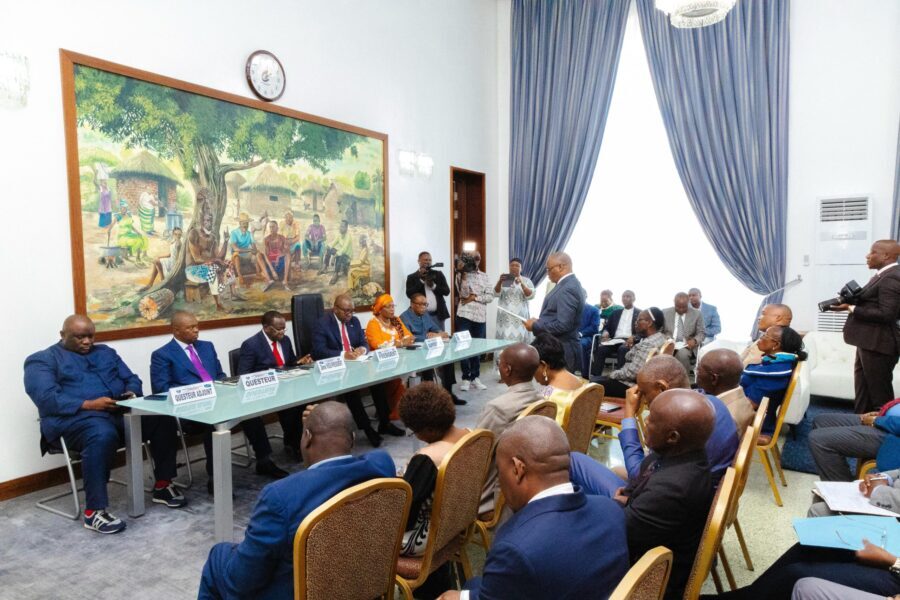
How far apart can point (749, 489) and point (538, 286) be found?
541 centimetres

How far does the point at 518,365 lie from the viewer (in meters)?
2.77

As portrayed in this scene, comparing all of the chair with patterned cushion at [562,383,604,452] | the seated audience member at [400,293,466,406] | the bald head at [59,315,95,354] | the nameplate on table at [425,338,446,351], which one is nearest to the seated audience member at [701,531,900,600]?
the chair with patterned cushion at [562,383,604,452]

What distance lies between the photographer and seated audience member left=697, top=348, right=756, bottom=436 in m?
2.78

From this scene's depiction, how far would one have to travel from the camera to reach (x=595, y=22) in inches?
318

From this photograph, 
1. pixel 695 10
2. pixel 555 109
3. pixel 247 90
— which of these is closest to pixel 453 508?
pixel 247 90

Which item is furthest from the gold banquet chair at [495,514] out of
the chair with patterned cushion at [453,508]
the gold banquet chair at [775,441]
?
the gold banquet chair at [775,441]

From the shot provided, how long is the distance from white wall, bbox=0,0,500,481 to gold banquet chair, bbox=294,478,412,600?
327cm

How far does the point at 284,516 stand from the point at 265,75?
475 cm

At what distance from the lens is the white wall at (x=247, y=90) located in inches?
147

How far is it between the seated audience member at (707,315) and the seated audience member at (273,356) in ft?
15.6

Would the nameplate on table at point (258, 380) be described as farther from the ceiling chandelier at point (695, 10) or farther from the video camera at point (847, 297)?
the ceiling chandelier at point (695, 10)

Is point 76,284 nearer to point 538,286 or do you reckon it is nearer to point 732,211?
point 538,286

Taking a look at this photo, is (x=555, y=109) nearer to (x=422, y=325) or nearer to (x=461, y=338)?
(x=422, y=325)

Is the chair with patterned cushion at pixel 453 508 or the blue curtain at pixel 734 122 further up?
the blue curtain at pixel 734 122
